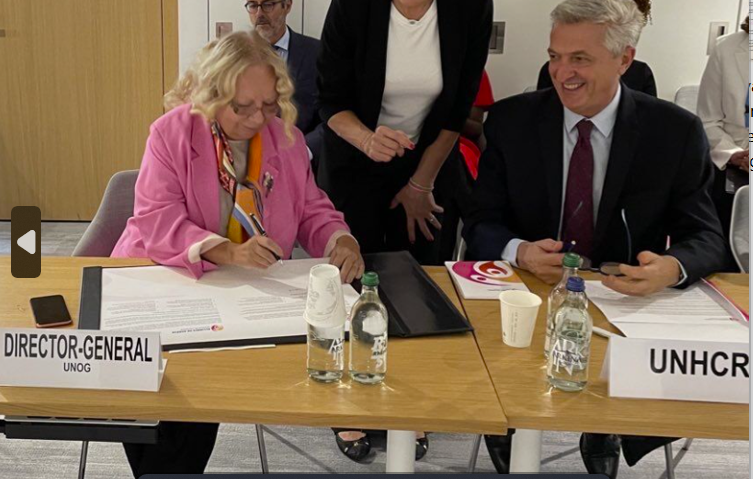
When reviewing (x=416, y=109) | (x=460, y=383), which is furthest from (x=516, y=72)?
(x=460, y=383)

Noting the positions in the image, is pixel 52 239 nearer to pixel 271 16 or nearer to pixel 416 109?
pixel 271 16

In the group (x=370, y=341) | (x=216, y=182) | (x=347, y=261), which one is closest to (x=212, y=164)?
(x=216, y=182)

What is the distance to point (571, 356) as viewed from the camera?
1376 millimetres

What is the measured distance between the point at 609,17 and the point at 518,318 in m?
0.87

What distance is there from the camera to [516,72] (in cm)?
421

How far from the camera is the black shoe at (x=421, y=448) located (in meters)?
2.43

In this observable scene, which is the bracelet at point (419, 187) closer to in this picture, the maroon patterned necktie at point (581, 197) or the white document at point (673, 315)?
the maroon patterned necktie at point (581, 197)

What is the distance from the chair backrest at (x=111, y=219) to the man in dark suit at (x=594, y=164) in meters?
0.90

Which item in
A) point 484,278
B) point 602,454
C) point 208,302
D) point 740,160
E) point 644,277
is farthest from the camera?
point 740,160

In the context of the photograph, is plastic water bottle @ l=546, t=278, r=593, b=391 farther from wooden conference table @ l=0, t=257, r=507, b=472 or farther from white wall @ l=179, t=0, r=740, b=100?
white wall @ l=179, t=0, r=740, b=100

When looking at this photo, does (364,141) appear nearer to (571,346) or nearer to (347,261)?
(347,261)

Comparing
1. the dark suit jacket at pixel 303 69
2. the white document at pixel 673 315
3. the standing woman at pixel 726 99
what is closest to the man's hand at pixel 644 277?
the white document at pixel 673 315

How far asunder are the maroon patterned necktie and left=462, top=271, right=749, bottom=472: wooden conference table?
1.93 feet

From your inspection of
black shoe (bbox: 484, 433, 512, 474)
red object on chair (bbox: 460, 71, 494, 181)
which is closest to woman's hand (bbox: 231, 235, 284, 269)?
black shoe (bbox: 484, 433, 512, 474)
